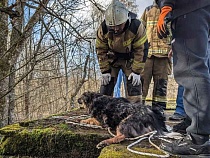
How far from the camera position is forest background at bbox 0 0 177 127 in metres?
4.76

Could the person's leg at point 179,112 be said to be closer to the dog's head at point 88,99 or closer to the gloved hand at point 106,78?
the gloved hand at point 106,78

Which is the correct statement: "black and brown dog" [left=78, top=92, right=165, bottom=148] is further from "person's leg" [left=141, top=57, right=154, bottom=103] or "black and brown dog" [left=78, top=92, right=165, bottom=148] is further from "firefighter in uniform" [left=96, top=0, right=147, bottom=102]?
"person's leg" [left=141, top=57, right=154, bottom=103]

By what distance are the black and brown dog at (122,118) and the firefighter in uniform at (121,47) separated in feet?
2.76

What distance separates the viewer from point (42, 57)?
4418mm

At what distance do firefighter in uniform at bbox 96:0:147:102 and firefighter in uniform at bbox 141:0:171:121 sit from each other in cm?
72

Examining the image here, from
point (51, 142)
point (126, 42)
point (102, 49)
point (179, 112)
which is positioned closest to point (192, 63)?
point (51, 142)

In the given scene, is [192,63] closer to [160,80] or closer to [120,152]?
[120,152]

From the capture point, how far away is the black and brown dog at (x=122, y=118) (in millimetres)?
2916

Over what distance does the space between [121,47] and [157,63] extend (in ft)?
3.62

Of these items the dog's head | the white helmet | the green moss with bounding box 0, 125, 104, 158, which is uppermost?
the white helmet

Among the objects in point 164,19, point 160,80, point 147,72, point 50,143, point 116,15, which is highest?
point 116,15

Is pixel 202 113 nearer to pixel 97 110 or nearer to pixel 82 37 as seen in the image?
pixel 97 110

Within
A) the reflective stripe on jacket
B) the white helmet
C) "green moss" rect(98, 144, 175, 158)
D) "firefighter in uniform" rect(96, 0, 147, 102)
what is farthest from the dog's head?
"green moss" rect(98, 144, 175, 158)

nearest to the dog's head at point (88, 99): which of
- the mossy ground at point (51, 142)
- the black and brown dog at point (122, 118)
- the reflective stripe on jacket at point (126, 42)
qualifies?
the black and brown dog at point (122, 118)
